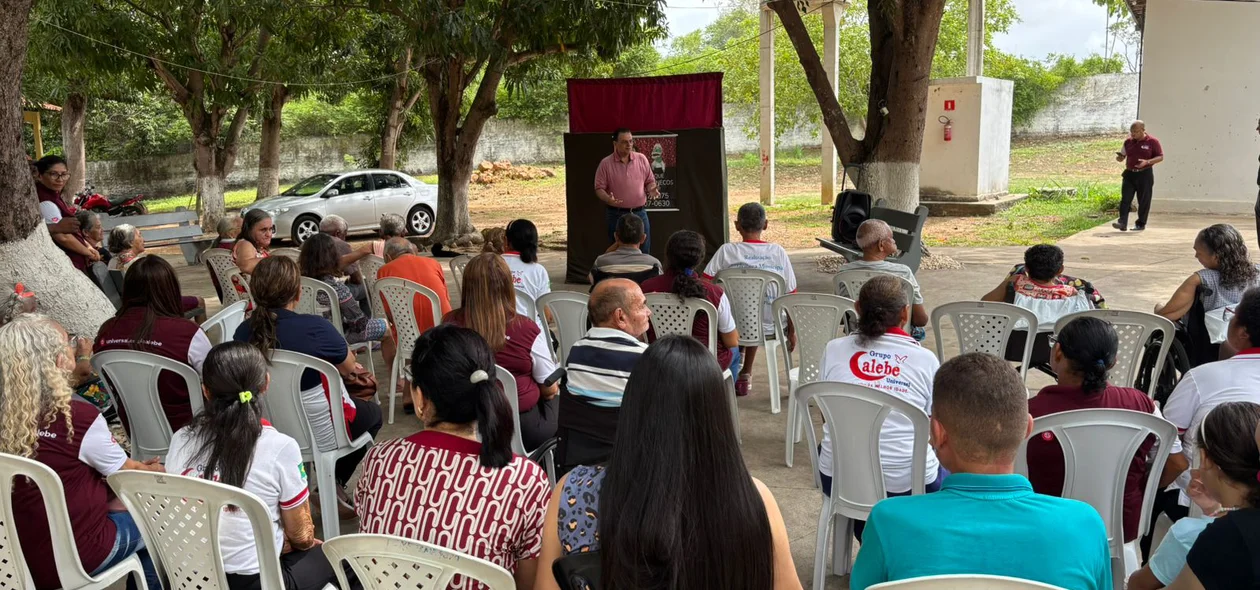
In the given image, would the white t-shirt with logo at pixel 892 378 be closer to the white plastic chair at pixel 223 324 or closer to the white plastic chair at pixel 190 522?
the white plastic chair at pixel 190 522

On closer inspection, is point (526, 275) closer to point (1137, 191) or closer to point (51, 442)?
point (51, 442)

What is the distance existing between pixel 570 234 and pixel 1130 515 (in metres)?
7.41

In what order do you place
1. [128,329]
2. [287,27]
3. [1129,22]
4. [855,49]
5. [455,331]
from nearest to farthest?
[455,331] → [128,329] → [287,27] → [855,49] → [1129,22]

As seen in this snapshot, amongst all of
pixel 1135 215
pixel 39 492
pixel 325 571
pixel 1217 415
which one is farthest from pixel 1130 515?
pixel 1135 215

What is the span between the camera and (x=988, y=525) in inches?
73.3

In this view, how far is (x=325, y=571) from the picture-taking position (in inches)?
104

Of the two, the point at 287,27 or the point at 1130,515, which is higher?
the point at 287,27

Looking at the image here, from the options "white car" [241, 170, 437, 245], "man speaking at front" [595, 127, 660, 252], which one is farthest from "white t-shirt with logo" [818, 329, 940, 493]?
"white car" [241, 170, 437, 245]

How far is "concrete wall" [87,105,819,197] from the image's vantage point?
26797 millimetres

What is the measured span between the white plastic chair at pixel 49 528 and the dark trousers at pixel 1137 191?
41.4 feet

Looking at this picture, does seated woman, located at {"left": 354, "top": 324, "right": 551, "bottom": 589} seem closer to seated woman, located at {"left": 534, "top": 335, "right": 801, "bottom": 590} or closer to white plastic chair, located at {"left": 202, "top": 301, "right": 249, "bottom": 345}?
seated woman, located at {"left": 534, "top": 335, "right": 801, "bottom": 590}

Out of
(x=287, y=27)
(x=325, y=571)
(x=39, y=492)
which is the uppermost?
(x=287, y=27)

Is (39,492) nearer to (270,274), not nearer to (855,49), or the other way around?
(270,274)

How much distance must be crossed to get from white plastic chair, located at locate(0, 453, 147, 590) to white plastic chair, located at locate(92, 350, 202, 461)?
3.25ft
